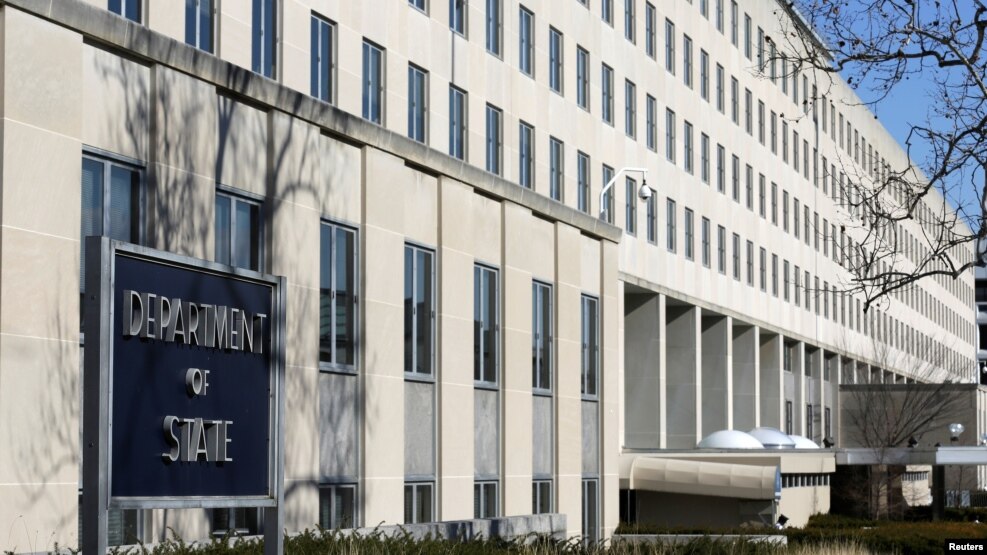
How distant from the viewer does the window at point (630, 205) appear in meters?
52.7

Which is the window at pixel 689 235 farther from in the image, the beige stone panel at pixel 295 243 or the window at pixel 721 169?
the beige stone panel at pixel 295 243

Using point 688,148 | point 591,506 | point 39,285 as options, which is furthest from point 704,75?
point 39,285

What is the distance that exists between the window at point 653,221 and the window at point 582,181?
7.00 metres

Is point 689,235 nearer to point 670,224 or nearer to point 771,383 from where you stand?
point 670,224

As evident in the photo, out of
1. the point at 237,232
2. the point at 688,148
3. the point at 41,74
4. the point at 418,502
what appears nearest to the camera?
the point at 41,74

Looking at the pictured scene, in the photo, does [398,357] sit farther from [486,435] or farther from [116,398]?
[116,398]

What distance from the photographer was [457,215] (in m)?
32.2

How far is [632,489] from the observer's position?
52.6 meters

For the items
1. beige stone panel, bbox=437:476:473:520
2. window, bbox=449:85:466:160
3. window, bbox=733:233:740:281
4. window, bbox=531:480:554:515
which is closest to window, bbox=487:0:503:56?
window, bbox=449:85:466:160

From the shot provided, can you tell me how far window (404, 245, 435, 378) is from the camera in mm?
30219

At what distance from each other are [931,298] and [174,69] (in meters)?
102

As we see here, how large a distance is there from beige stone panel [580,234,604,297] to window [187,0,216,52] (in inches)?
572

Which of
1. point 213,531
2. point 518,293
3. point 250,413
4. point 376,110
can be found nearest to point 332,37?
point 376,110

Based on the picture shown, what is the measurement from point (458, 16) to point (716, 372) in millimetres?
30235
